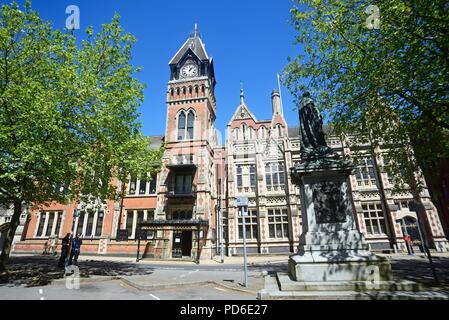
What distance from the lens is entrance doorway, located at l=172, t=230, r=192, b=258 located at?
24.0 metres

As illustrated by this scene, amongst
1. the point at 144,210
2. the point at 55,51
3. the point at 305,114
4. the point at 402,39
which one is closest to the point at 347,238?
the point at 305,114

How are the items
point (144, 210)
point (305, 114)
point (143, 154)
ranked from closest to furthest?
point (305, 114)
point (143, 154)
point (144, 210)

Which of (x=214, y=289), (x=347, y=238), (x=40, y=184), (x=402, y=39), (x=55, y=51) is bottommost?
(x=214, y=289)

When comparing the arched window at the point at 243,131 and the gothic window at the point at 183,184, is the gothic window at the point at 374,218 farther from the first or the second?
the gothic window at the point at 183,184

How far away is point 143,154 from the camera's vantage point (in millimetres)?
13672

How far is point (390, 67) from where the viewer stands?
920 centimetres

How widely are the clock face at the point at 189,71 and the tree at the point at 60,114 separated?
18.7 m

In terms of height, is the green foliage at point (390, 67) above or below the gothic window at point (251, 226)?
above

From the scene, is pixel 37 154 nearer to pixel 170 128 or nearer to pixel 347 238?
pixel 347 238

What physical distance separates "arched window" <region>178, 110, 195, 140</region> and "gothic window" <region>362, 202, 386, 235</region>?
2148 centimetres

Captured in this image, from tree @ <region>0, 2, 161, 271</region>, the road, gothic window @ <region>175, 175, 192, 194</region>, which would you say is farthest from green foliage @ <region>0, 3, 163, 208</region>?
gothic window @ <region>175, 175, 192, 194</region>

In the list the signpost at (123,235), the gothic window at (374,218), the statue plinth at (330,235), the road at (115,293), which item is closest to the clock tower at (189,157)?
the signpost at (123,235)

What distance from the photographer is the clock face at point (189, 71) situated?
3150 centimetres
